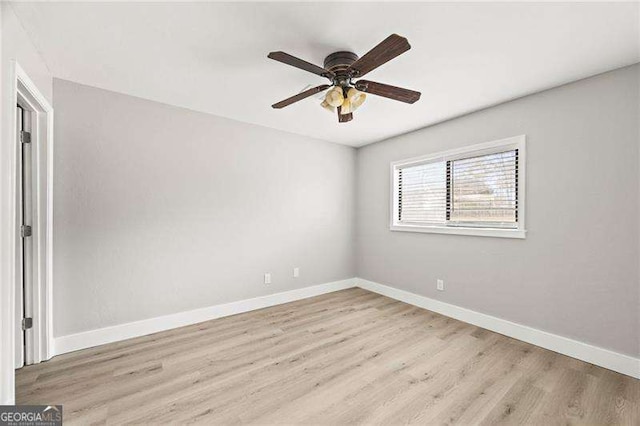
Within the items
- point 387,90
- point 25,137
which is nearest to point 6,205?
point 25,137

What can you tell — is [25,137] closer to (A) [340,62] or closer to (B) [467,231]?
(A) [340,62]

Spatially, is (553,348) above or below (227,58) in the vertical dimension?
below

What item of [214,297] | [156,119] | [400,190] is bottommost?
[214,297]

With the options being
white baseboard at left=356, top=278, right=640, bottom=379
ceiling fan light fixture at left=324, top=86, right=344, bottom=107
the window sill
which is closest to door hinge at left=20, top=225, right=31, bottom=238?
ceiling fan light fixture at left=324, top=86, right=344, bottom=107

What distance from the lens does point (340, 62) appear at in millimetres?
1958

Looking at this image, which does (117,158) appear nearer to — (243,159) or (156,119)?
(156,119)

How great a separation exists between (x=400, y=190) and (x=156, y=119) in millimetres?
3276

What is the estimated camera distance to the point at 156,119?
9.46ft

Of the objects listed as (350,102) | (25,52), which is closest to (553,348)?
(350,102)

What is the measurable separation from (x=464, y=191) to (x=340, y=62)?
225 centimetres

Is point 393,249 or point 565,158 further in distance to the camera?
point 393,249

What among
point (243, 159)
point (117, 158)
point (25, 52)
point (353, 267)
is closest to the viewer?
point (25, 52)

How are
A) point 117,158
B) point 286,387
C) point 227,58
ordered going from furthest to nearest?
1. point 117,158
2. point 227,58
3. point 286,387

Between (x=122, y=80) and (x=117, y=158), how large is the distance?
2.40ft
